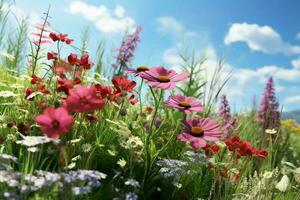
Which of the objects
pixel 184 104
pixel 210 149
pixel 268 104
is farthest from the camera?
pixel 268 104

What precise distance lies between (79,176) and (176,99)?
1.13m

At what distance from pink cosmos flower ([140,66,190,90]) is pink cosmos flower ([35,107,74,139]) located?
1085 millimetres

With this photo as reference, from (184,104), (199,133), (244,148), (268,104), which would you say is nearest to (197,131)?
(199,133)

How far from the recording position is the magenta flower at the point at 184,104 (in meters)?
2.80

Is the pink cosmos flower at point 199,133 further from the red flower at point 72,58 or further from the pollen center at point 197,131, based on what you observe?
the red flower at point 72,58

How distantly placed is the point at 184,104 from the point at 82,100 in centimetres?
104

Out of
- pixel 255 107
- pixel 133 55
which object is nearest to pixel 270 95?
pixel 255 107

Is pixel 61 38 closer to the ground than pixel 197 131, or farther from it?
farther from it

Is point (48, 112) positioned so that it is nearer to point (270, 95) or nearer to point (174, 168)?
point (174, 168)

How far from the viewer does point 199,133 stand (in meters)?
2.86

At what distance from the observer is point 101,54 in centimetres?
528

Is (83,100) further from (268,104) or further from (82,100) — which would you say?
(268,104)

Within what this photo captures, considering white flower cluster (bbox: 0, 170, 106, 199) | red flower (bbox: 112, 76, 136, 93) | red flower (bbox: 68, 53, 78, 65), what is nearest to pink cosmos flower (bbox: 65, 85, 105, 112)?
white flower cluster (bbox: 0, 170, 106, 199)

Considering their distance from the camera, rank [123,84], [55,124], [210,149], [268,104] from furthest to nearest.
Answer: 1. [268,104]
2. [210,149]
3. [123,84]
4. [55,124]
